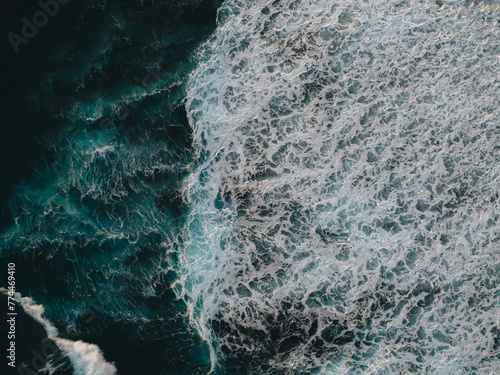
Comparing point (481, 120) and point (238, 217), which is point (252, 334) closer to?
point (238, 217)

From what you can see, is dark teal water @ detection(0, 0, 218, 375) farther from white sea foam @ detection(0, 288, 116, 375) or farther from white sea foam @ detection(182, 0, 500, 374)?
white sea foam @ detection(182, 0, 500, 374)

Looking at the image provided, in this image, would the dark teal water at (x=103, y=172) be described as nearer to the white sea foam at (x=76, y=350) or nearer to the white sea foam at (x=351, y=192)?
the white sea foam at (x=76, y=350)

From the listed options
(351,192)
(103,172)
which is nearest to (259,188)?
(351,192)

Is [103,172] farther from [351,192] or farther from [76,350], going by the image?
[351,192]

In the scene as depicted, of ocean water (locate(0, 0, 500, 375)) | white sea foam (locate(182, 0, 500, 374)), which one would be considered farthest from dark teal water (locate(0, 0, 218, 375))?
white sea foam (locate(182, 0, 500, 374))

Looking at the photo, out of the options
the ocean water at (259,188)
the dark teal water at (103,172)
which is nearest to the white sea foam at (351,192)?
the ocean water at (259,188)
